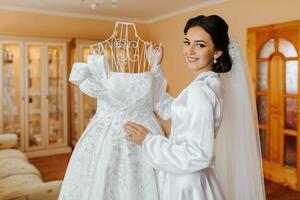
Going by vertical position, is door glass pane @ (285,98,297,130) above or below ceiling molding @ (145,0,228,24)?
below

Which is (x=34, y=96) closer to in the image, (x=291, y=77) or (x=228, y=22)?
(x=228, y=22)

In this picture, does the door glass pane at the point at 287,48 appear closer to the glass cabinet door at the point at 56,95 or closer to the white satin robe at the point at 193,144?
the white satin robe at the point at 193,144

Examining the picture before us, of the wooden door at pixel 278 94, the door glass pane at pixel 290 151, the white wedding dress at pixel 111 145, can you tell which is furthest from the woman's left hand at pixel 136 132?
the door glass pane at pixel 290 151

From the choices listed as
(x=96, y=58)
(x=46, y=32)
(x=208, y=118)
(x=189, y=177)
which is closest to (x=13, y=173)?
(x=96, y=58)

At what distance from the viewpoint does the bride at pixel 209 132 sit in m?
1.08

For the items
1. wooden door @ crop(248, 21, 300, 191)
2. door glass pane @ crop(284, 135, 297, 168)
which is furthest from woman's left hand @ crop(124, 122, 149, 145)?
door glass pane @ crop(284, 135, 297, 168)

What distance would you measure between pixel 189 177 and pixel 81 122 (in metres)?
4.06

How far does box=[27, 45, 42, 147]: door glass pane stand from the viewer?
477cm

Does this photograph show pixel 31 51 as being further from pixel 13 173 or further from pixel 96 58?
pixel 96 58

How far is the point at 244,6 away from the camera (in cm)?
398

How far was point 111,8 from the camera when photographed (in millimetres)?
4906

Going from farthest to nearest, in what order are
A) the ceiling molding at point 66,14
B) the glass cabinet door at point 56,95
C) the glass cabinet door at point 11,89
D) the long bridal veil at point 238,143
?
the glass cabinet door at point 56,95 → the ceiling molding at point 66,14 → the glass cabinet door at point 11,89 → the long bridal veil at point 238,143

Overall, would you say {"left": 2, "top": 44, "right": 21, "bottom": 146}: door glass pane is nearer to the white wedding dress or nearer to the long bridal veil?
the white wedding dress

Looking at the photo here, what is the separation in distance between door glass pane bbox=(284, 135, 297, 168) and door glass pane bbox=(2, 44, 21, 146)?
3.70 metres
